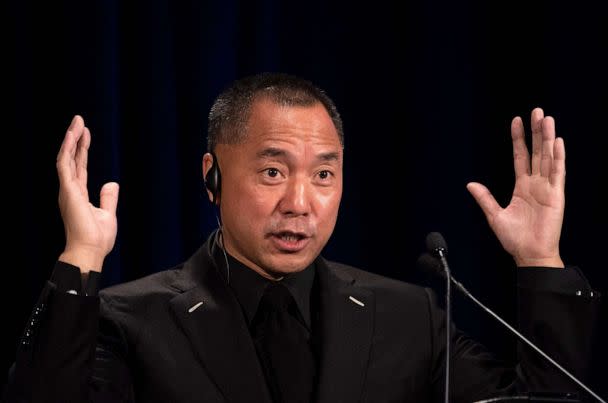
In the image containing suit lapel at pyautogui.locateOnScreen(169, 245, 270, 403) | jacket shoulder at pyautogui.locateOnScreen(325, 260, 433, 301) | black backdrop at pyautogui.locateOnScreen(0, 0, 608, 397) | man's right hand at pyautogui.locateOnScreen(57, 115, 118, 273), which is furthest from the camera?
black backdrop at pyautogui.locateOnScreen(0, 0, 608, 397)

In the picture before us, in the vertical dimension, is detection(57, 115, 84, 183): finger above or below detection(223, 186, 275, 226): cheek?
above

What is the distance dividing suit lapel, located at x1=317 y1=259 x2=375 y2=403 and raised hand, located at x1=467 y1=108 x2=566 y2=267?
35 centimetres

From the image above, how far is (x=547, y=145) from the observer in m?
1.91

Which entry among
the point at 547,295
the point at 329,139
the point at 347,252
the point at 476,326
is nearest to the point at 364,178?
the point at 347,252

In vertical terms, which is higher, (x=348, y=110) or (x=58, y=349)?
(x=348, y=110)

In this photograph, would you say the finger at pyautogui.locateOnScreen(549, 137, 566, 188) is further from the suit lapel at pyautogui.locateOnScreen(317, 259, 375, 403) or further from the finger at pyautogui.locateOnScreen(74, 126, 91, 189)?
the finger at pyautogui.locateOnScreen(74, 126, 91, 189)

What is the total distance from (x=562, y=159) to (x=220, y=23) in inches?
45.9

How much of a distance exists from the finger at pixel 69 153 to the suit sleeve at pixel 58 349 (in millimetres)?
180

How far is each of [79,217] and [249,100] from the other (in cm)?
49

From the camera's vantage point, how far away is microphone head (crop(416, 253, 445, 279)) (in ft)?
5.32

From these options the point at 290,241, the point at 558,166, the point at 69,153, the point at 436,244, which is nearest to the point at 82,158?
the point at 69,153

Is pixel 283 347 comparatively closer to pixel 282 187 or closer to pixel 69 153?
pixel 282 187

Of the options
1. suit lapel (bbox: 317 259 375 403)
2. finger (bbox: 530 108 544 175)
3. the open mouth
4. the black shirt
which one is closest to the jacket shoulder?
suit lapel (bbox: 317 259 375 403)

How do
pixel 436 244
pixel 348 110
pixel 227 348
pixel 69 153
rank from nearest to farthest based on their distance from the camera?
pixel 436 244
pixel 69 153
pixel 227 348
pixel 348 110
